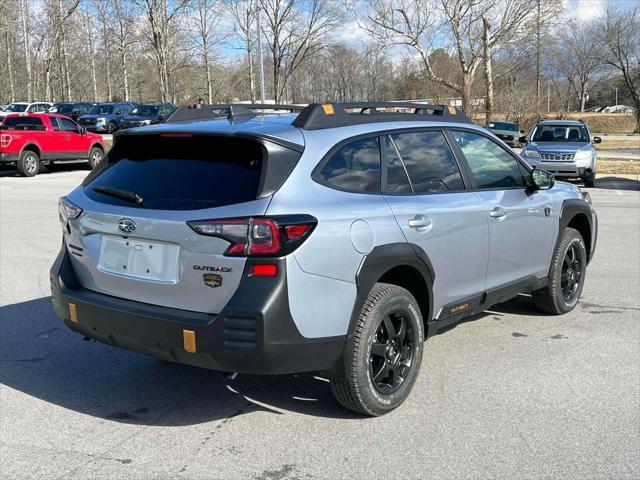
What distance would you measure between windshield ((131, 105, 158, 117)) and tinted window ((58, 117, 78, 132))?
18380 millimetres

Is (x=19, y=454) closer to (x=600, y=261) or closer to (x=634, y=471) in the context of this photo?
(x=634, y=471)

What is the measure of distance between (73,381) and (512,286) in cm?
326

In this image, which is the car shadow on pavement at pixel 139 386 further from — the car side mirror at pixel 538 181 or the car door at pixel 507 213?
the car side mirror at pixel 538 181

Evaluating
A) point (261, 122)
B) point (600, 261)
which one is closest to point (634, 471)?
→ point (261, 122)

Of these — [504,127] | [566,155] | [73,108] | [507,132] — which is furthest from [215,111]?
[73,108]

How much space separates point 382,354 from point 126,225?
1629 millimetres

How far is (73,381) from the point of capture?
4.38m

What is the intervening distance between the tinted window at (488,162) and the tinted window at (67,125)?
19.1m

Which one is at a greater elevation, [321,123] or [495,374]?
[321,123]

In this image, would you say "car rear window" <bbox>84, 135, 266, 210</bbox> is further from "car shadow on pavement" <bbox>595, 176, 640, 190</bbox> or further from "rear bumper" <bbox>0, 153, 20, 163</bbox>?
"rear bumper" <bbox>0, 153, 20, 163</bbox>

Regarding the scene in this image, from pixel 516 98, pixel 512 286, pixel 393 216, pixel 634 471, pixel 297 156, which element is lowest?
pixel 634 471

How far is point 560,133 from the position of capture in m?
18.8

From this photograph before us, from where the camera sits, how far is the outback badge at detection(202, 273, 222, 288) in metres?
3.27

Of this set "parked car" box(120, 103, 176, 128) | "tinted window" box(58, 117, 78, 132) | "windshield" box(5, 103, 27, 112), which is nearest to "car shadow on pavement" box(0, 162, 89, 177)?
"tinted window" box(58, 117, 78, 132)
